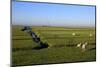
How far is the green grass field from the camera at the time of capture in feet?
8.75

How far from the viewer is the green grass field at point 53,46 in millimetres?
2668

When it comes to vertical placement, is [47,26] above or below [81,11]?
below

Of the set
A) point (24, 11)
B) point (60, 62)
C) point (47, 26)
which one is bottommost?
point (60, 62)

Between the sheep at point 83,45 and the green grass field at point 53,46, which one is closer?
the green grass field at point 53,46

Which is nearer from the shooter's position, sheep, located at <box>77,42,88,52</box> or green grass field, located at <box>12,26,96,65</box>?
green grass field, located at <box>12,26,96,65</box>

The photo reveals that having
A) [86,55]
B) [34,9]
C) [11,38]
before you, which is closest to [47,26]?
[34,9]

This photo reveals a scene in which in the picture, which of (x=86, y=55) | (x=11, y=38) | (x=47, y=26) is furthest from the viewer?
(x=86, y=55)

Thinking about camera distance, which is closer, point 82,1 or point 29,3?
point 29,3

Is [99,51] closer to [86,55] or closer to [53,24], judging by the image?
[86,55]

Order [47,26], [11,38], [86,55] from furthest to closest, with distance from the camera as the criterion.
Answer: [86,55], [47,26], [11,38]

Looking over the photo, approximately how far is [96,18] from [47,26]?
0.78 metres

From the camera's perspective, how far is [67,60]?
9.53 feet

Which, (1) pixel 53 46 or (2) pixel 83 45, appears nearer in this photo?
(1) pixel 53 46

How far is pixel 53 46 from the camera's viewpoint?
2.84 metres
